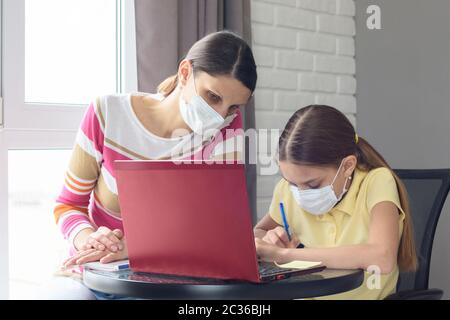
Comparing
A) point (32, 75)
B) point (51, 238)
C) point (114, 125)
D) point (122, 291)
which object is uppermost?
point (32, 75)

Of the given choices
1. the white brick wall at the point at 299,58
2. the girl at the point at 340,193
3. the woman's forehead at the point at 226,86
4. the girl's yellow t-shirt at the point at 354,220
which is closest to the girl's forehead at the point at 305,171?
the girl at the point at 340,193

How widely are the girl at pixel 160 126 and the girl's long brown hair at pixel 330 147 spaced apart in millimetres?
164

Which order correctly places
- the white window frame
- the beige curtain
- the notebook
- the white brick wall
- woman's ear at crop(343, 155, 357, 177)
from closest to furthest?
1. the notebook
2. woman's ear at crop(343, 155, 357, 177)
3. the white window frame
4. the beige curtain
5. the white brick wall

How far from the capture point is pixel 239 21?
7.81 feet

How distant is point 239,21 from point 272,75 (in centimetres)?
32

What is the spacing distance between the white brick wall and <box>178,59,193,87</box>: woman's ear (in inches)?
35.9

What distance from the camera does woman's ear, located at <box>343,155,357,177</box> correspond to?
158cm

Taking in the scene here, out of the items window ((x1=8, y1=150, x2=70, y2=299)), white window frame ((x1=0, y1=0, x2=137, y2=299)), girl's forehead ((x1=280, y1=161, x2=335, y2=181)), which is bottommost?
window ((x1=8, y1=150, x2=70, y2=299))

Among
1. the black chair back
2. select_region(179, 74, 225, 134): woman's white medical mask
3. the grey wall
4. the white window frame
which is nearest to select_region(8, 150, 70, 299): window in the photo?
the white window frame

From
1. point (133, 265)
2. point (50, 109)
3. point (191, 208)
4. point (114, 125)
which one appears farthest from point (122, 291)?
point (50, 109)

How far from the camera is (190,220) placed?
1.06 m

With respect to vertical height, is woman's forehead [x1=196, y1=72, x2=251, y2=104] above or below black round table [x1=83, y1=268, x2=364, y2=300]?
above

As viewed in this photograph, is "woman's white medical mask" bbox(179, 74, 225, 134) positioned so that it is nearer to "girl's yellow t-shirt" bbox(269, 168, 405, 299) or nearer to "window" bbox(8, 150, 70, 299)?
"girl's yellow t-shirt" bbox(269, 168, 405, 299)

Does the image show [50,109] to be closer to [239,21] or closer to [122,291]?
[239,21]
